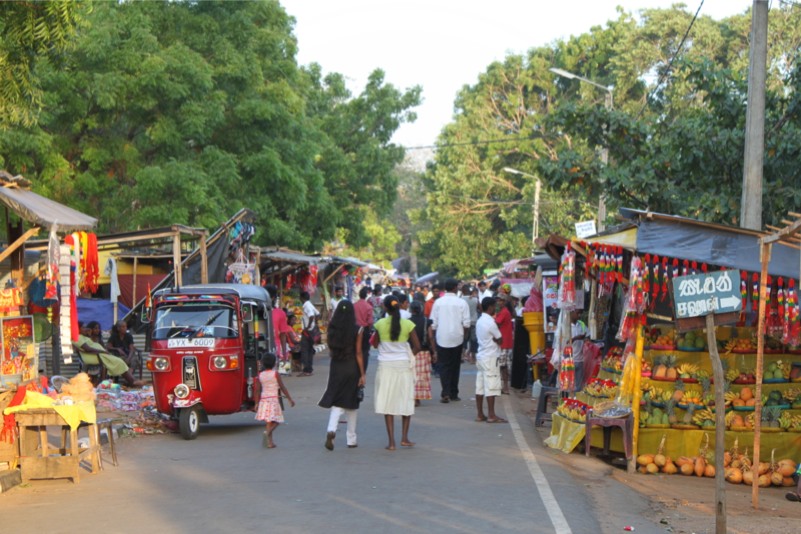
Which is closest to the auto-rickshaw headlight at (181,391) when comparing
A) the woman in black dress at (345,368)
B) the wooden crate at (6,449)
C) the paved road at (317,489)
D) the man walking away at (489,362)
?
the paved road at (317,489)

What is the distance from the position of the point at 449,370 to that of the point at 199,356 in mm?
5853

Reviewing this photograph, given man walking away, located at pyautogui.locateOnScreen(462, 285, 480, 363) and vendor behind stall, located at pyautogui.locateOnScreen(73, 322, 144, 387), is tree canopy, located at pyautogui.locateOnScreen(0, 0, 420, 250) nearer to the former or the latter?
vendor behind stall, located at pyautogui.locateOnScreen(73, 322, 144, 387)

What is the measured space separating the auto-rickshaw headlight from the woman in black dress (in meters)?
2.17

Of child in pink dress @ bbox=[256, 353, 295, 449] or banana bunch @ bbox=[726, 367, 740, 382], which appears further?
A: child in pink dress @ bbox=[256, 353, 295, 449]

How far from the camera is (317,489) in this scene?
31.4 feet

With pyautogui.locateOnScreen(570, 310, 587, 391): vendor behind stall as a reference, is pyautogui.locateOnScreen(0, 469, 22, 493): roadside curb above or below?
below

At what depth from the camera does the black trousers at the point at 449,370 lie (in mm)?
17781

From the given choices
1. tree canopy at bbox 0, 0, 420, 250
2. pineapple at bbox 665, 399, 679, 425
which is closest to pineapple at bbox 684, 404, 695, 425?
pineapple at bbox 665, 399, 679, 425

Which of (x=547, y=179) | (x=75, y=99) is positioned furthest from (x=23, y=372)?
(x=75, y=99)

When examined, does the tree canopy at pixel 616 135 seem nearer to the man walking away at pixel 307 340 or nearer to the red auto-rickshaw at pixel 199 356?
the red auto-rickshaw at pixel 199 356

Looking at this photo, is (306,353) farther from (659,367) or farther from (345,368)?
(659,367)

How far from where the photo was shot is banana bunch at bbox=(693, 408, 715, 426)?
11875 mm

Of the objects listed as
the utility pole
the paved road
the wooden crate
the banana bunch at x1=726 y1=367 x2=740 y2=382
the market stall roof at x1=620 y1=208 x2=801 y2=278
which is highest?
the utility pole

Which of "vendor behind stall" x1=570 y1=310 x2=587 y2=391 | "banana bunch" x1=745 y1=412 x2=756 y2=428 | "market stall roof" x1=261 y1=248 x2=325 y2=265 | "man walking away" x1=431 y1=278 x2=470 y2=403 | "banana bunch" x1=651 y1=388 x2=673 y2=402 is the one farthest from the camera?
"market stall roof" x1=261 y1=248 x2=325 y2=265
